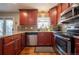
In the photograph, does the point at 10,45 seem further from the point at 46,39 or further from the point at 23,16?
the point at 46,39

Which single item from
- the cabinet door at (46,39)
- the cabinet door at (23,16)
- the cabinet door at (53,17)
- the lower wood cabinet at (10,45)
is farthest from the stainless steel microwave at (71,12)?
the lower wood cabinet at (10,45)

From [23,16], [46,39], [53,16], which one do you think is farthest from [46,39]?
[53,16]

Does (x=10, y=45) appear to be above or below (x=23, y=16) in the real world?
below

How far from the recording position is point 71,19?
1896 mm

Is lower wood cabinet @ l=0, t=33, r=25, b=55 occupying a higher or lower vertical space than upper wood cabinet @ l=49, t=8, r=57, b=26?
lower

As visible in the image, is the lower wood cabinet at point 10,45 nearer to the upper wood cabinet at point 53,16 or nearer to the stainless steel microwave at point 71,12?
the upper wood cabinet at point 53,16

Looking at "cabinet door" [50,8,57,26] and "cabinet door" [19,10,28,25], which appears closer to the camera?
"cabinet door" [50,8,57,26]

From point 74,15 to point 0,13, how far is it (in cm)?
102

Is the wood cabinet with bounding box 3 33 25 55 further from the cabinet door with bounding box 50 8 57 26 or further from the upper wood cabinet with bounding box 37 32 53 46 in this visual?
the cabinet door with bounding box 50 8 57 26

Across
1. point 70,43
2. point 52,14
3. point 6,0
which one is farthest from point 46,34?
point 6,0

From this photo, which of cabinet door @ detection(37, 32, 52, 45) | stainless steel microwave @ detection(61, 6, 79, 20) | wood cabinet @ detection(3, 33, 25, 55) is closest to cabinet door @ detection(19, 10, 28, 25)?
wood cabinet @ detection(3, 33, 25, 55)

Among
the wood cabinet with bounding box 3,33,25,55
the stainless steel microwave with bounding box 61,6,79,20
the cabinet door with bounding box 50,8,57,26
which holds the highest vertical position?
the stainless steel microwave with bounding box 61,6,79,20

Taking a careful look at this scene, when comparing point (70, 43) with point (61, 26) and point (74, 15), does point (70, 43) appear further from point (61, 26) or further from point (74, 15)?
point (74, 15)

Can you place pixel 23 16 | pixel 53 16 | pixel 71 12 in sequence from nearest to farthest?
1. pixel 53 16
2. pixel 71 12
3. pixel 23 16
